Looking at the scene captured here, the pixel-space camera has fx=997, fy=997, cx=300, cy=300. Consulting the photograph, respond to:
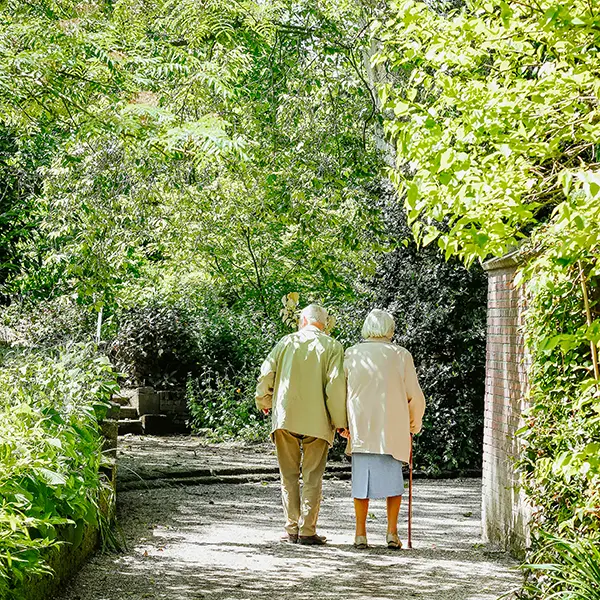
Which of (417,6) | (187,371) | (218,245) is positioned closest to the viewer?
(417,6)

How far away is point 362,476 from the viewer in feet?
27.0

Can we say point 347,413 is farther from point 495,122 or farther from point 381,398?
point 495,122

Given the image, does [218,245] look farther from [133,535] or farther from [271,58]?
[133,535]

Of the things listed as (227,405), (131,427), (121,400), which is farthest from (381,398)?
(131,427)

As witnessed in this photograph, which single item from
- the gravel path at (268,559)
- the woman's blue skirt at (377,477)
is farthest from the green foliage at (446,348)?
the woman's blue skirt at (377,477)

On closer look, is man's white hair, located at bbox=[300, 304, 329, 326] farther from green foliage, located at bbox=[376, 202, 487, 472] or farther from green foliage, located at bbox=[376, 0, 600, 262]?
green foliage, located at bbox=[376, 202, 487, 472]

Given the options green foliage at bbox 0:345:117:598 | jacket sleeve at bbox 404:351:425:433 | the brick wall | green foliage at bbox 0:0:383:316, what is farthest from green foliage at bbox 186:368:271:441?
green foliage at bbox 0:345:117:598

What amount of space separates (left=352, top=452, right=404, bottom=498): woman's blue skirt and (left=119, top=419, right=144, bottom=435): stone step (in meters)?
8.93

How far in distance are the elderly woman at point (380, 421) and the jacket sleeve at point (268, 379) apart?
66 centimetres

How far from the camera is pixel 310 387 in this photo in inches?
333

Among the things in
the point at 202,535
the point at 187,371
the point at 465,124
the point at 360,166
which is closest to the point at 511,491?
the point at 202,535

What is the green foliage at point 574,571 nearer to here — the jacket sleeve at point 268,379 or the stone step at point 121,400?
the jacket sleeve at point 268,379

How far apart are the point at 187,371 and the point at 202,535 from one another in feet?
30.6

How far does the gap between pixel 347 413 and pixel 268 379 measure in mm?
764
